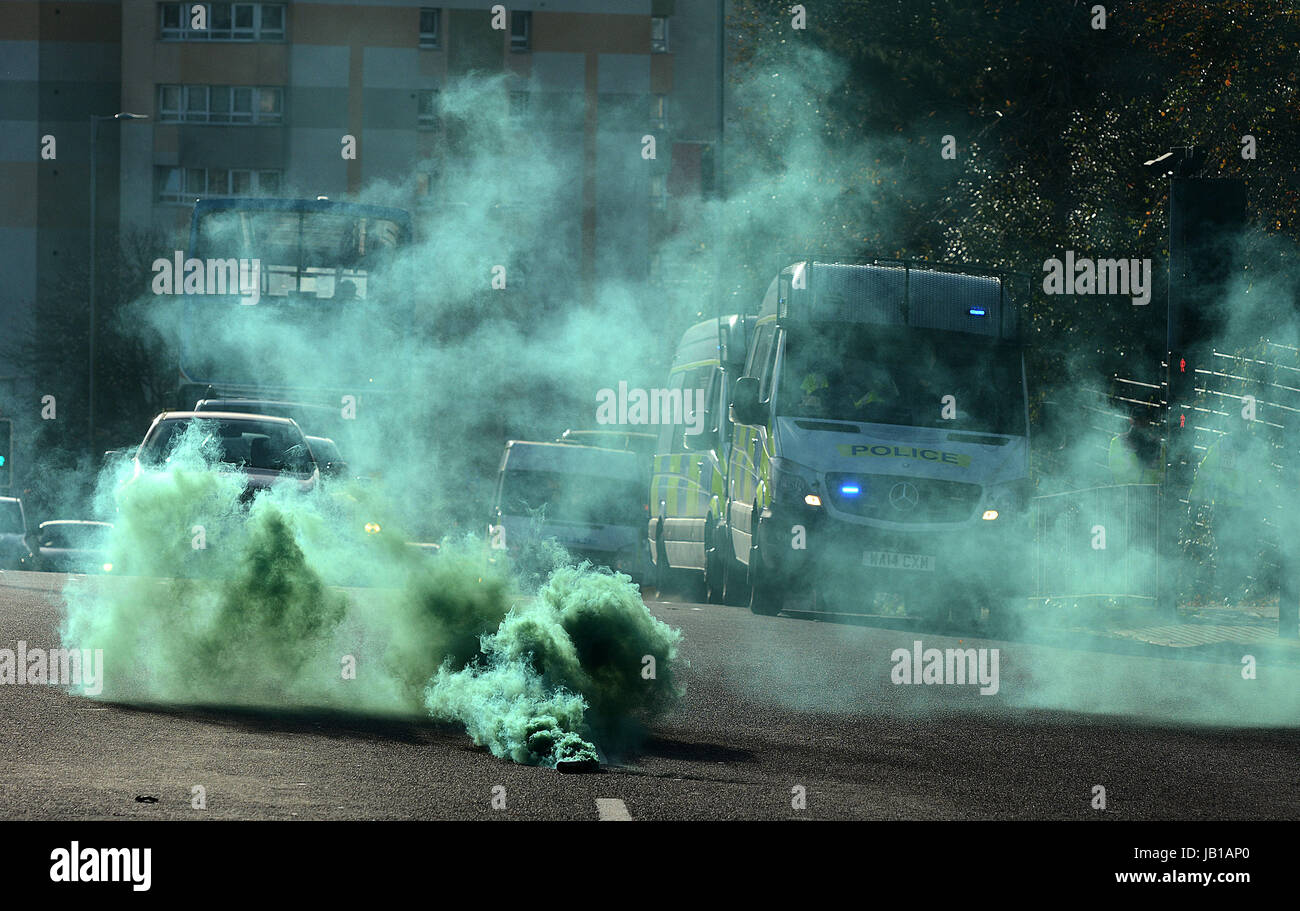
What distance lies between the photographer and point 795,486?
1683 cm

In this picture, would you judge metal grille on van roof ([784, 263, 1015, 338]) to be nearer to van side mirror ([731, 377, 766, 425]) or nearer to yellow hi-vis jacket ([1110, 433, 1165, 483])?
van side mirror ([731, 377, 766, 425])

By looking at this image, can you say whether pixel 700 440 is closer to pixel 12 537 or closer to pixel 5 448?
pixel 12 537

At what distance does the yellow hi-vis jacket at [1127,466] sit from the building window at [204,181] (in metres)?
38.8

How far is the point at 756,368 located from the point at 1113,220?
22.6ft

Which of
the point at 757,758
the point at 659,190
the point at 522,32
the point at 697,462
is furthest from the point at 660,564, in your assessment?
the point at 659,190

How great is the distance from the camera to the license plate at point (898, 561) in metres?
16.8

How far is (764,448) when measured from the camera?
1744 centimetres

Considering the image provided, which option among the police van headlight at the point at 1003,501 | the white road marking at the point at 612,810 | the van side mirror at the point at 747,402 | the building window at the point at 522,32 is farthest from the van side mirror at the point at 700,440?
the building window at the point at 522,32

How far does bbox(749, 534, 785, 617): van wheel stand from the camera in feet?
57.1

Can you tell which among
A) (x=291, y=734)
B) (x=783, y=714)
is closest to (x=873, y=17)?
(x=783, y=714)

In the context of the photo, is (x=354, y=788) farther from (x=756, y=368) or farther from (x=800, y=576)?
(x=756, y=368)

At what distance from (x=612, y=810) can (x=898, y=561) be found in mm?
9939

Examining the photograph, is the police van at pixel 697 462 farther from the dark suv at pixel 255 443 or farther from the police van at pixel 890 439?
the dark suv at pixel 255 443

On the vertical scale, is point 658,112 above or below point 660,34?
below
